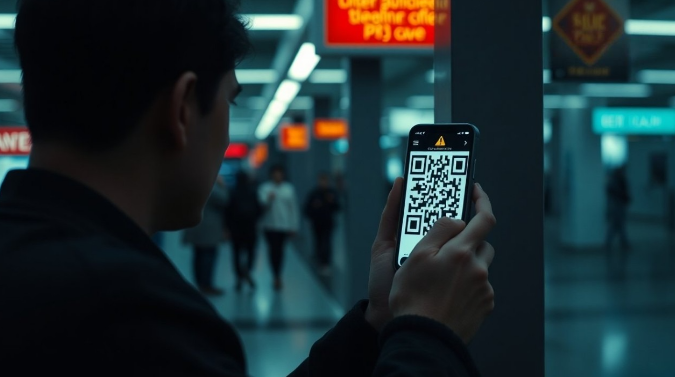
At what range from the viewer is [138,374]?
70 centimetres

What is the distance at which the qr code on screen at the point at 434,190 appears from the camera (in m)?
1.38

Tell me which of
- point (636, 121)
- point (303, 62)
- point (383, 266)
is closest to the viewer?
point (383, 266)

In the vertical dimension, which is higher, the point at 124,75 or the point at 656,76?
the point at 656,76

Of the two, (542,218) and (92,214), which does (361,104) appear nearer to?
(542,218)

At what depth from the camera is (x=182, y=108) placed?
0.84 metres

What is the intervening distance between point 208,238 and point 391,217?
821 cm

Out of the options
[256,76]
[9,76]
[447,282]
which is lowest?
[447,282]

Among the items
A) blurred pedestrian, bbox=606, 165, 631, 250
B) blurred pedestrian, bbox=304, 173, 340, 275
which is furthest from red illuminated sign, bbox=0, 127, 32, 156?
blurred pedestrian, bbox=606, 165, 631, 250

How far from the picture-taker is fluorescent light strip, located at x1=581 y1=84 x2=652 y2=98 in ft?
55.4

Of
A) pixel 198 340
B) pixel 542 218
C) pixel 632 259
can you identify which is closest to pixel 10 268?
pixel 198 340

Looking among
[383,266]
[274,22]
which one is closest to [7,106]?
[274,22]

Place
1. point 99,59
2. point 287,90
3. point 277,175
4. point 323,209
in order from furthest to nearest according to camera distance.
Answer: point 287,90
point 323,209
point 277,175
point 99,59

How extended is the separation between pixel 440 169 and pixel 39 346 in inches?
36.5

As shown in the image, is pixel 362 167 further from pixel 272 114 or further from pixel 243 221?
pixel 272 114
